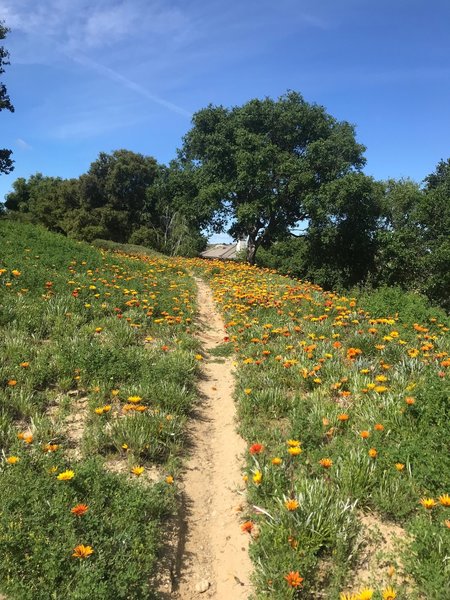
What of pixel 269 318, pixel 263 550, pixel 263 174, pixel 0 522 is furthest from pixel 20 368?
pixel 263 174

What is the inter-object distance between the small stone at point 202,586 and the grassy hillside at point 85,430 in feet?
1.16

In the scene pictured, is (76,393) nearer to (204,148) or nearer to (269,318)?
(269,318)

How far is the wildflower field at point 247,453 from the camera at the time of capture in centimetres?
288

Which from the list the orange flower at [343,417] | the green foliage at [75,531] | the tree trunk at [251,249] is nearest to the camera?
the green foliage at [75,531]

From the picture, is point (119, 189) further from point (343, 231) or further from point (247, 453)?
point (247, 453)

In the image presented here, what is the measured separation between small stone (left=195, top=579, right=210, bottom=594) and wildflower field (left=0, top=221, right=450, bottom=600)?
1.06ft

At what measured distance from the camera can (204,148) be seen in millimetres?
27188

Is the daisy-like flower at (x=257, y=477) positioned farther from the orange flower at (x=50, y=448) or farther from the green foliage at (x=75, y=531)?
the orange flower at (x=50, y=448)

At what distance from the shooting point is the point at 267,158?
79.3ft

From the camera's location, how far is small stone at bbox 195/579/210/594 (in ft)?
10.2

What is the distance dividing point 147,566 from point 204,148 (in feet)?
87.4

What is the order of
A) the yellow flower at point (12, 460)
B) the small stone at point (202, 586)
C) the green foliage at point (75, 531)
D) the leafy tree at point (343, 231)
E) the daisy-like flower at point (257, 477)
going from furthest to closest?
the leafy tree at point (343, 231), the daisy-like flower at point (257, 477), the yellow flower at point (12, 460), the small stone at point (202, 586), the green foliage at point (75, 531)

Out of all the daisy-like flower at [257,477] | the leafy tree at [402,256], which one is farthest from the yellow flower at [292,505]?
the leafy tree at [402,256]

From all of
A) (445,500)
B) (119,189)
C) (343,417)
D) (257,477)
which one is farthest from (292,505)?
(119,189)
